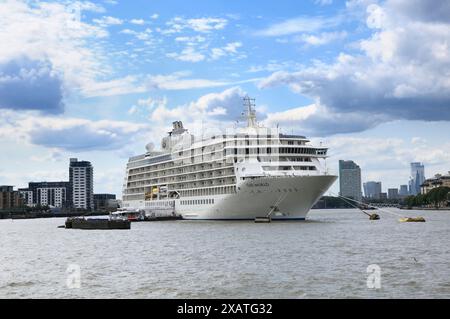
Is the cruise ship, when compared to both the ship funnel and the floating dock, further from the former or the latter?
the ship funnel

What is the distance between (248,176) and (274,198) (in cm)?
489

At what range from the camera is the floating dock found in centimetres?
10125

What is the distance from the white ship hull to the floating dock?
15.0 metres

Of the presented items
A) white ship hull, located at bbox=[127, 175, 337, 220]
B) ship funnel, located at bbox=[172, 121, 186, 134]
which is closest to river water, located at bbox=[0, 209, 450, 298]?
white ship hull, located at bbox=[127, 175, 337, 220]

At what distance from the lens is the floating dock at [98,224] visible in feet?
332

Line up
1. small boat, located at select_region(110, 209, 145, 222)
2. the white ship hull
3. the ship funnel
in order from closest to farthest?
the white ship hull < small boat, located at select_region(110, 209, 145, 222) < the ship funnel

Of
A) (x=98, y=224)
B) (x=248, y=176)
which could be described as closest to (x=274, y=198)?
(x=248, y=176)

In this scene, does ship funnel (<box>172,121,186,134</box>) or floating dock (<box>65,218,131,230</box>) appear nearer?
floating dock (<box>65,218,131,230</box>)

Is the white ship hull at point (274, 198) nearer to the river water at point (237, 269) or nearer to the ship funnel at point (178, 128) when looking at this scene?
the river water at point (237, 269)

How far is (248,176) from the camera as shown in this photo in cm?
9012

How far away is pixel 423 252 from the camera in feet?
157

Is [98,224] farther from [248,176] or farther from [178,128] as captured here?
[178,128]
